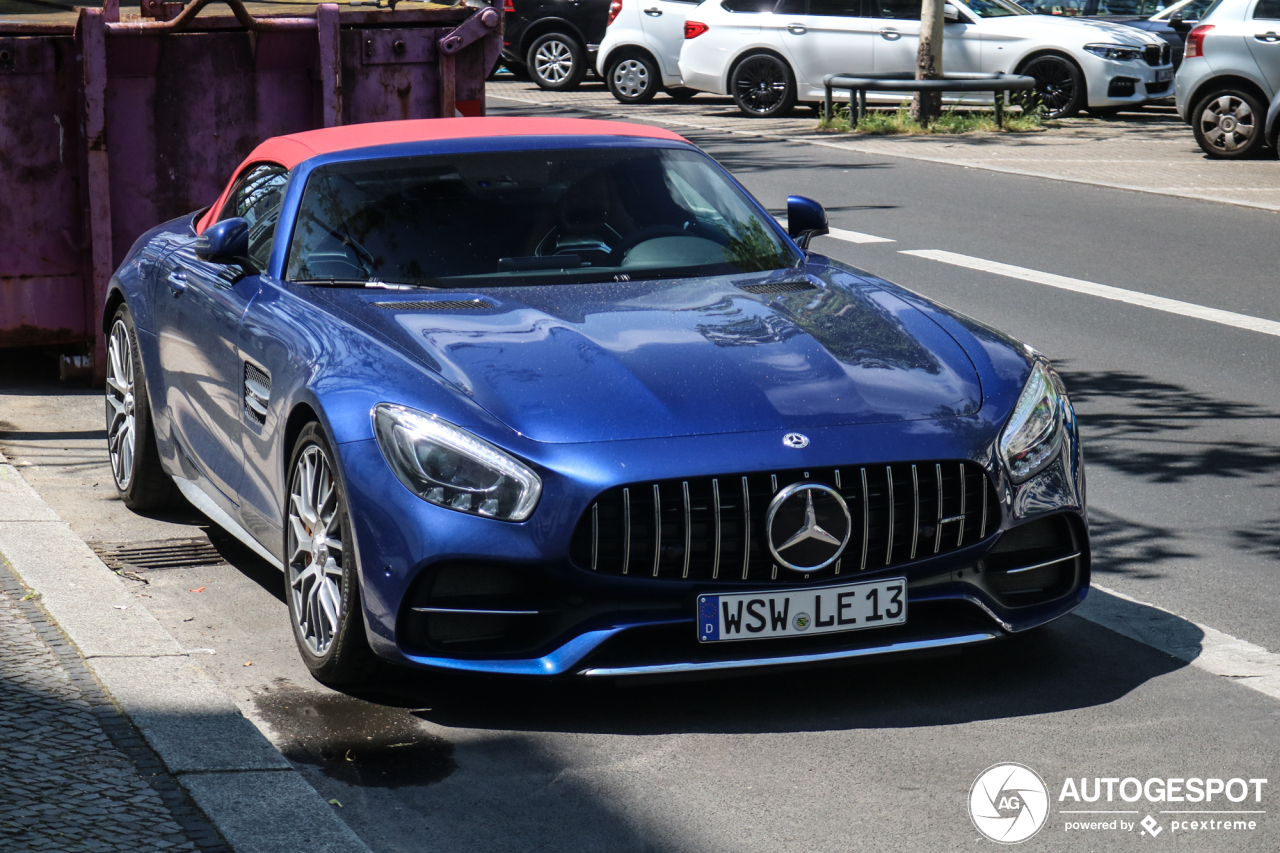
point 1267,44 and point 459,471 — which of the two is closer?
point 459,471

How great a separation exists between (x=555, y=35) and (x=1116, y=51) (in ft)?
32.0

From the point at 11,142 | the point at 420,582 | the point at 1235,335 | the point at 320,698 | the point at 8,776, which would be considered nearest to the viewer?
the point at 8,776

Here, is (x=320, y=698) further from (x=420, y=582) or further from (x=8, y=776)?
A: (x=8, y=776)

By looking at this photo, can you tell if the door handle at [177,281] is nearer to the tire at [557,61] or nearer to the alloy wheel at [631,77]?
the alloy wheel at [631,77]

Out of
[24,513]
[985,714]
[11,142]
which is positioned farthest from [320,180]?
[11,142]

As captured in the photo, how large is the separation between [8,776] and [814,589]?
6.11 feet

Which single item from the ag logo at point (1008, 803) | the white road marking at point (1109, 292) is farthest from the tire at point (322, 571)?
the white road marking at point (1109, 292)

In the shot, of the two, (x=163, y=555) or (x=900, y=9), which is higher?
(x=900, y=9)

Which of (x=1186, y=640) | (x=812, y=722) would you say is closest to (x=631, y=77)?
(x=1186, y=640)

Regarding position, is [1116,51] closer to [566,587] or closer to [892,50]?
[892,50]

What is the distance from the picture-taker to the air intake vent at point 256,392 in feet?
16.0

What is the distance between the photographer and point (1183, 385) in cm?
826

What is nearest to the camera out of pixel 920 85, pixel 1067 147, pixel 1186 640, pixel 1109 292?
pixel 1186 640

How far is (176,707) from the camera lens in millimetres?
4238
